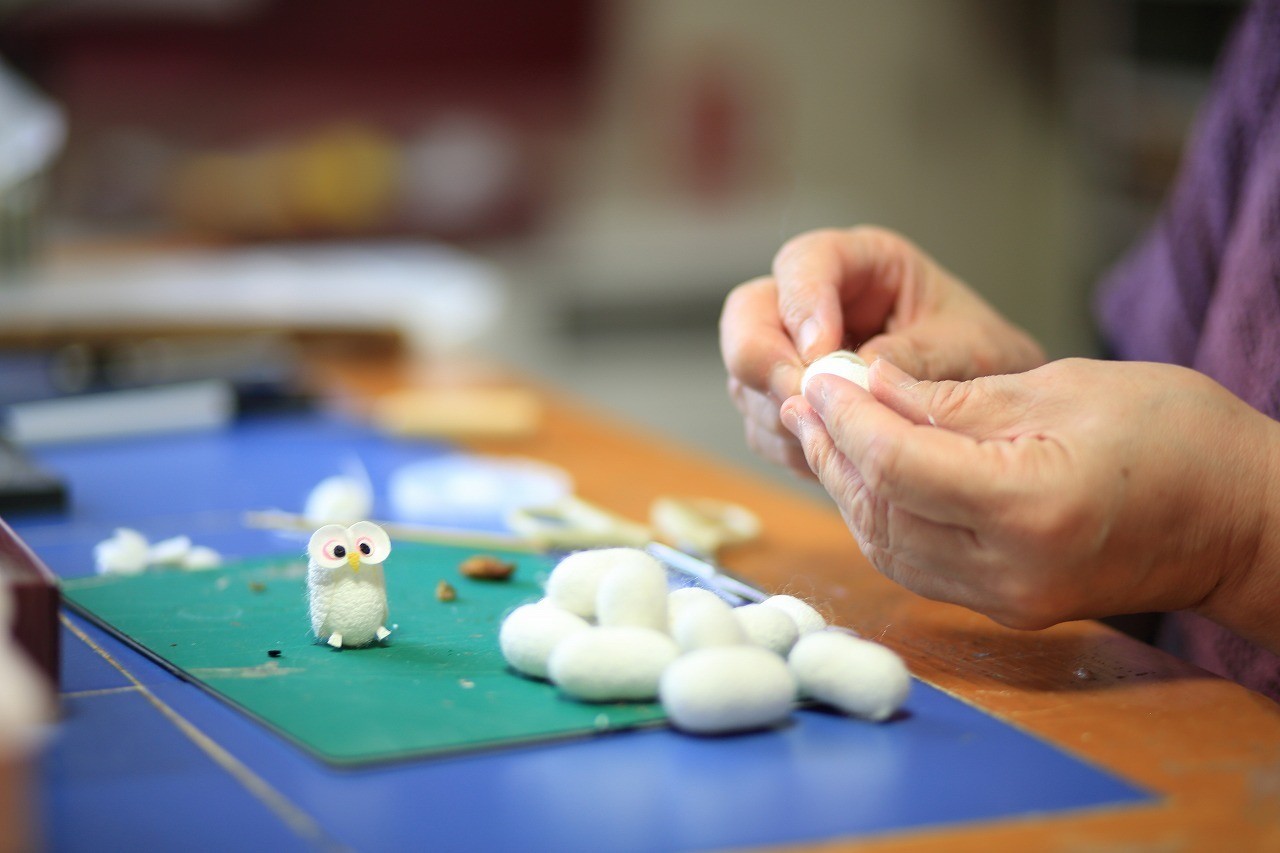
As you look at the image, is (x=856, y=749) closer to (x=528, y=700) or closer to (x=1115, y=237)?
(x=528, y=700)

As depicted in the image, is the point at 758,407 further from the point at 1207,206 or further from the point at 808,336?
the point at 1207,206

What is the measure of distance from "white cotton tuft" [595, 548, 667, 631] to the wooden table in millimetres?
166

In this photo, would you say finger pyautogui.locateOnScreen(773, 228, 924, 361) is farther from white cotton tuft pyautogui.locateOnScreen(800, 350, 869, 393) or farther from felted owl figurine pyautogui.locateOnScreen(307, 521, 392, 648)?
felted owl figurine pyautogui.locateOnScreen(307, 521, 392, 648)

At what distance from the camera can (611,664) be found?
750 millimetres

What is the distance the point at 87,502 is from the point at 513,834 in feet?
2.65

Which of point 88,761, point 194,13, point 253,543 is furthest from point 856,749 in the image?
point 194,13

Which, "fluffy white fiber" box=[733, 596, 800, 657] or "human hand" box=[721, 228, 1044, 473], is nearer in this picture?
"fluffy white fiber" box=[733, 596, 800, 657]

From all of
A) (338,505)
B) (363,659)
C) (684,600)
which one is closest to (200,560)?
(338,505)

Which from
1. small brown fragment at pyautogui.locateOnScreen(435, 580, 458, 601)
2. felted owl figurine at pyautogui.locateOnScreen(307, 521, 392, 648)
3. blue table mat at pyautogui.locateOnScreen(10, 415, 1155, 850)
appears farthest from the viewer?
small brown fragment at pyautogui.locateOnScreen(435, 580, 458, 601)

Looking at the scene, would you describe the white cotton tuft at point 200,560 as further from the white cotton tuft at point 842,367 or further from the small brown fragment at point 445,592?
the white cotton tuft at point 842,367

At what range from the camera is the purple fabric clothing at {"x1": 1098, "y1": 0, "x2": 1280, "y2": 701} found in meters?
0.98

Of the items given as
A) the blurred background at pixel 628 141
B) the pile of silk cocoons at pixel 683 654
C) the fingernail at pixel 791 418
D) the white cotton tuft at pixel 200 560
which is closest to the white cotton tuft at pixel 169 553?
the white cotton tuft at pixel 200 560

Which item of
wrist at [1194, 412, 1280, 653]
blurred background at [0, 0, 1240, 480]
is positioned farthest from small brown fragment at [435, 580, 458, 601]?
blurred background at [0, 0, 1240, 480]

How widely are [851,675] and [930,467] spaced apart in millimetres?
114
